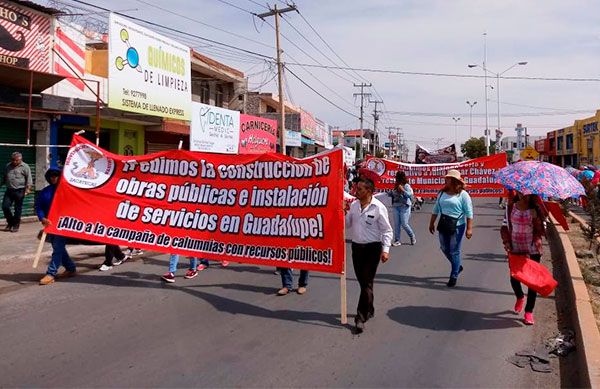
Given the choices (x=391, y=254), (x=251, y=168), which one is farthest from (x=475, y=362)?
(x=391, y=254)

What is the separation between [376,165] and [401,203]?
4.47 m

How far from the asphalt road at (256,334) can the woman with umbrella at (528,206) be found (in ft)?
2.61

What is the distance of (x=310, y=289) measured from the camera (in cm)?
764

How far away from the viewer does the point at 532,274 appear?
591 centimetres

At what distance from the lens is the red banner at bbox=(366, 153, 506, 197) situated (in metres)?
14.3

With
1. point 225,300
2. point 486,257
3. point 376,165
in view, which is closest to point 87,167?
point 225,300

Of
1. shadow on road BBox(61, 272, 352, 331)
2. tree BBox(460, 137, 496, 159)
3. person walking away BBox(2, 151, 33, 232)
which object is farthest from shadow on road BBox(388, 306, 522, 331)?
tree BBox(460, 137, 496, 159)

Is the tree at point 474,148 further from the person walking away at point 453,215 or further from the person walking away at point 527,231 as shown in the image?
the person walking away at point 527,231

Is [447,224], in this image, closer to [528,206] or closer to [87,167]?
[528,206]

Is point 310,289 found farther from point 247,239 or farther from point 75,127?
point 75,127

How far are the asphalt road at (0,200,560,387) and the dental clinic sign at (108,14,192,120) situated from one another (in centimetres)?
721

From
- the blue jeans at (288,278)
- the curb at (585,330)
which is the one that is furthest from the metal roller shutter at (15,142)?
the curb at (585,330)

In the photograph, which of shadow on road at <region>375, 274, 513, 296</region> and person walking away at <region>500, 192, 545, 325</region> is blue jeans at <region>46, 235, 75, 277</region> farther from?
person walking away at <region>500, 192, 545, 325</region>

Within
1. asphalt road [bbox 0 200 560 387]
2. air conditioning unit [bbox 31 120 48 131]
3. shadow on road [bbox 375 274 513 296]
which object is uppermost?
air conditioning unit [bbox 31 120 48 131]
